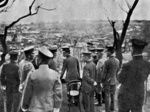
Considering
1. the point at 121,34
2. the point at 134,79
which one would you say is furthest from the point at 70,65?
the point at 134,79

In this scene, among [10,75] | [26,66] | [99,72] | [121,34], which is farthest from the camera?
[121,34]

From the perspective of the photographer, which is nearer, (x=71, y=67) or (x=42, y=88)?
(x=42, y=88)

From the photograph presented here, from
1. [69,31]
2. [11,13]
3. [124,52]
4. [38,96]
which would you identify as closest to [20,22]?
[11,13]

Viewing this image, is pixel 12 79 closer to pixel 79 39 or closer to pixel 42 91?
pixel 42 91

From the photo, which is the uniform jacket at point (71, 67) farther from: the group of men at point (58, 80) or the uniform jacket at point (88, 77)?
the uniform jacket at point (88, 77)

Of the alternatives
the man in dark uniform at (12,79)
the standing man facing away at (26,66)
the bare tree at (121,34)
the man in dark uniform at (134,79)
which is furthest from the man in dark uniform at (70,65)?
the man in dark uniform at (134,79)

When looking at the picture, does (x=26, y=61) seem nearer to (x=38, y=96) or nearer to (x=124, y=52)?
(x=38, y=96)
